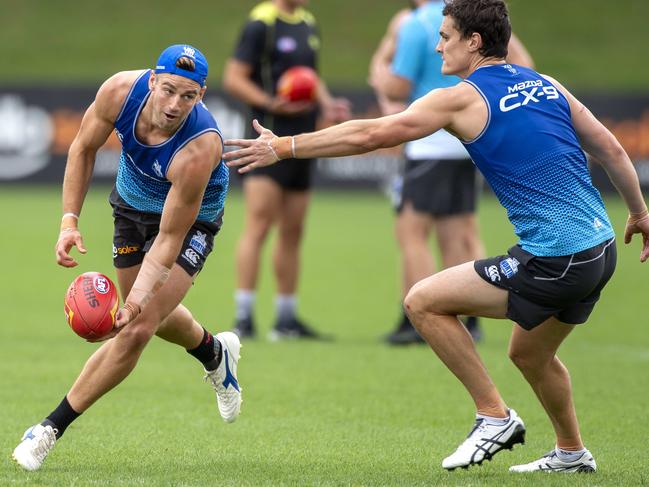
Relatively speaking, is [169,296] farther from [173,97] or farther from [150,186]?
[173,97]

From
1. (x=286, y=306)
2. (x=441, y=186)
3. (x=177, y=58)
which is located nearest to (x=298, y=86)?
(x=441, y=186)

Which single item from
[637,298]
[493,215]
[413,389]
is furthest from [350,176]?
[413,389]

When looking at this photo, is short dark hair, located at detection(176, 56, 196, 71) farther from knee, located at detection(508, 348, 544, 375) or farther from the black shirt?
the black shirt

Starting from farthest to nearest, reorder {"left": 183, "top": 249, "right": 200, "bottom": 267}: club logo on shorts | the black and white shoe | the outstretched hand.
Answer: the black and white shoe → {"left": 183, "top": 249, "right": 200, "bottom": 267}: club logo on shorts → the outstretched hand

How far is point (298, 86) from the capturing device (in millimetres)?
9648

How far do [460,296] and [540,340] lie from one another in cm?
44

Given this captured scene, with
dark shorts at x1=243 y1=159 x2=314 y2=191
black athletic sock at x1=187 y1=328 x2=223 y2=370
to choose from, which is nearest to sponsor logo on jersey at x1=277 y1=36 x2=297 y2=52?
dark shorts at x1=243 y1=159 x2=314 y2=191

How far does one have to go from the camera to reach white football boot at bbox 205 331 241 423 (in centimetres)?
624

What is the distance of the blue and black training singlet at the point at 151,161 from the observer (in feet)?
17.8

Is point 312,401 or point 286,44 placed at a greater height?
point 286,44

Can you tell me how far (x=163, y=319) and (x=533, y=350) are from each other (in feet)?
5.56

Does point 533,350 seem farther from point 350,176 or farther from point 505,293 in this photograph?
point 350,176

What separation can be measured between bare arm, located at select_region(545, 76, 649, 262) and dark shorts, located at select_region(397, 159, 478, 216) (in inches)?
146

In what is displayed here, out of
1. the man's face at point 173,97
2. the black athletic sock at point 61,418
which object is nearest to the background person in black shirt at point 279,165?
the black athletic sock at point 61,418
